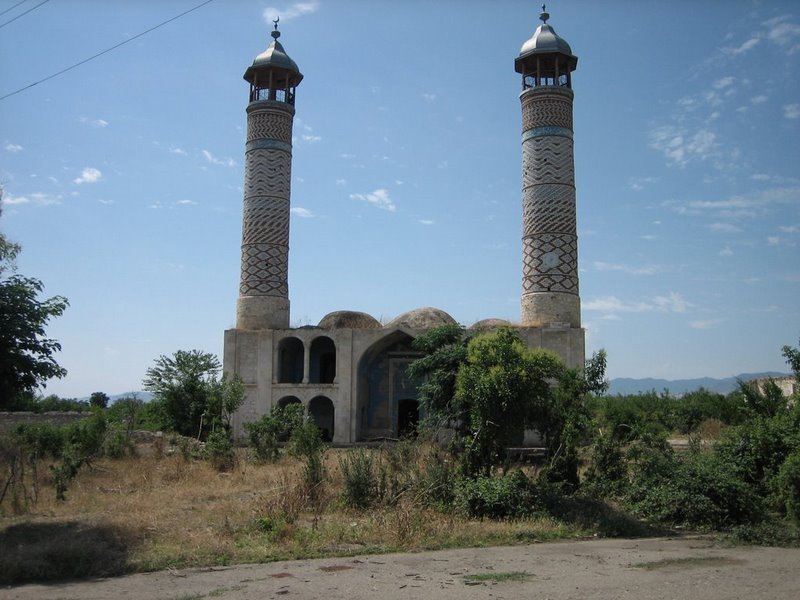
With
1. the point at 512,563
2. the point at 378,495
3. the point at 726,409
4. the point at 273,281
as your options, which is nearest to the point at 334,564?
the point at 512,563

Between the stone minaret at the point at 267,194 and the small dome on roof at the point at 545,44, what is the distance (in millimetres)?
7920

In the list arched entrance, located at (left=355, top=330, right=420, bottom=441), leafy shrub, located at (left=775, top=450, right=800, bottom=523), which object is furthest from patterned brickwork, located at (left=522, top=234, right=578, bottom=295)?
leafy shrub, located at (left=775, top=450, right=800, bottom=523)

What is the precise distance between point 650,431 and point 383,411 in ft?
44.6

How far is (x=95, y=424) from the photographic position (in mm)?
15734

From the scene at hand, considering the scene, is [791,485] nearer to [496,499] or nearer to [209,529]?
[496,499]

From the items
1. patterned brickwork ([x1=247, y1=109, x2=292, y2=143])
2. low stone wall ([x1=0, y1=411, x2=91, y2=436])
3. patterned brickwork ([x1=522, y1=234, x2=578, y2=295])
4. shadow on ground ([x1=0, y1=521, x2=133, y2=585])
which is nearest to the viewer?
shadow on ground ([x1=0, y1=521, x2=133, y2=585])

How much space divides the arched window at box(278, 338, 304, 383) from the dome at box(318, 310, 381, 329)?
1208mm

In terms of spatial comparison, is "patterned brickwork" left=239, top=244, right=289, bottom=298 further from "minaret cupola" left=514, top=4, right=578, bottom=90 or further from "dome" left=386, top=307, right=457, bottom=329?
"minaret cupola" left=514, top=4, right=578, bottom=90

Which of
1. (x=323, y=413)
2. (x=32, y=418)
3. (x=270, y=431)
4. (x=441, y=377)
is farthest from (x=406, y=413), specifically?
(x=32, y=418)

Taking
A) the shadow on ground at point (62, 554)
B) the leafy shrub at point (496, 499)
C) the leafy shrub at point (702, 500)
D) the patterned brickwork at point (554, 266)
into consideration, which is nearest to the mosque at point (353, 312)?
the patterned brickwork at point (554, 266)

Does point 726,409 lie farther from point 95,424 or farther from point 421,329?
point 95,424

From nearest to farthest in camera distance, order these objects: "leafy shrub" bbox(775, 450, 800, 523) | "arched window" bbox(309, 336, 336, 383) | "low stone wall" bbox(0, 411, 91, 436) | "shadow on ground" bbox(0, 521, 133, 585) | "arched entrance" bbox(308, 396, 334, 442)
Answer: "shadow on ground" bbox(0, 521, 133, 585) → "leafy shrub" bbox(775, 450, 800, 523) → "low stone wall" bbox(0, 411, 91, 436) → "arched entrance" bbox(308, 396, 334, 442) → "arched window" bbox(309, 336, 336, 383)

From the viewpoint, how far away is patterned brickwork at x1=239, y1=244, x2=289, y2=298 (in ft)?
80.1

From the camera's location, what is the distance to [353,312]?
25531 millimetres
